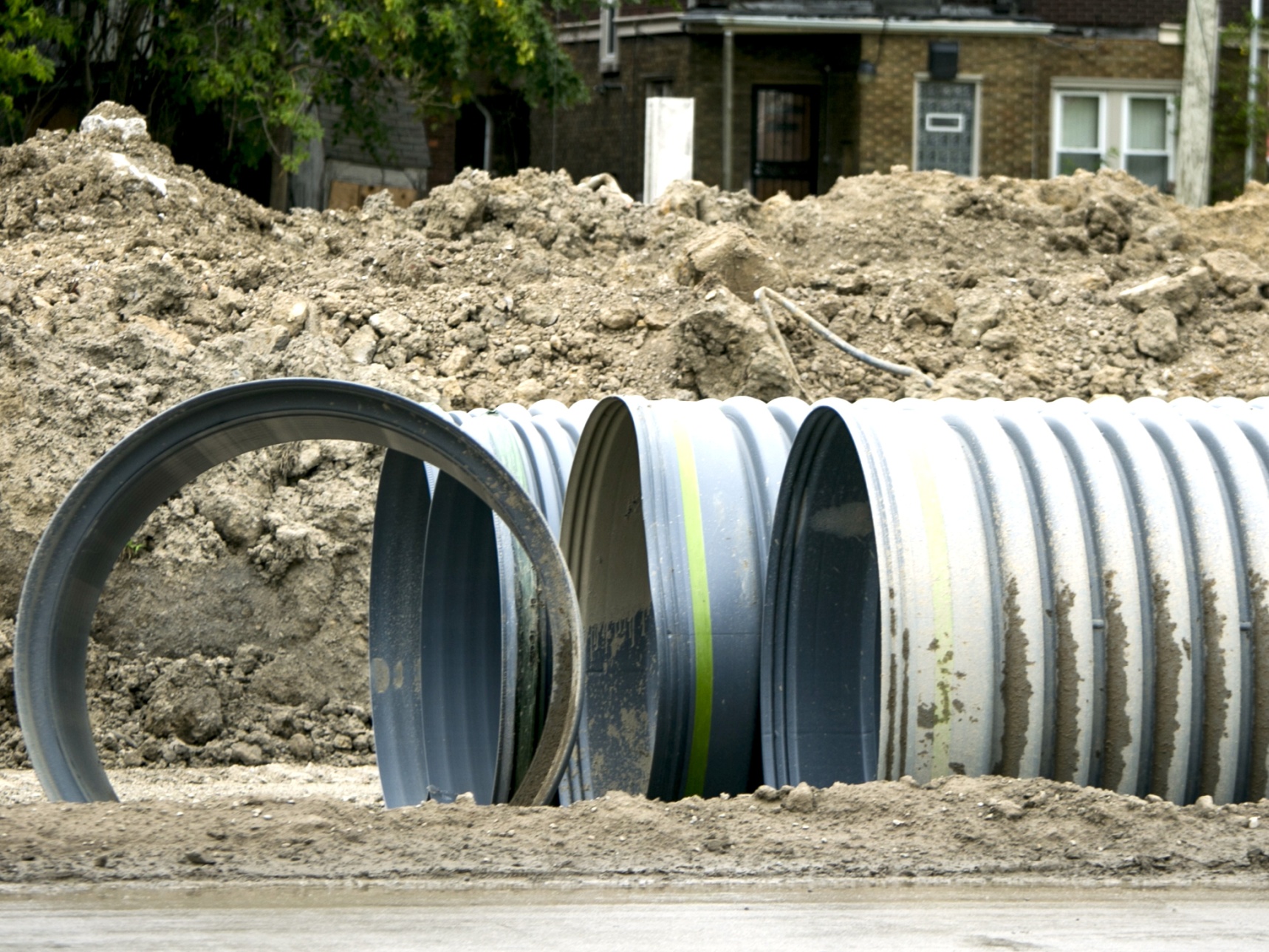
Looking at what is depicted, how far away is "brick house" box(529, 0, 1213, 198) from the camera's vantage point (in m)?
23.5

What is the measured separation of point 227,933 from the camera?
3.79 meters

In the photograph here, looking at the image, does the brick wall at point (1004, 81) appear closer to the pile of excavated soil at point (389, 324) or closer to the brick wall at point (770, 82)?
the brick wall at point (770, 82)

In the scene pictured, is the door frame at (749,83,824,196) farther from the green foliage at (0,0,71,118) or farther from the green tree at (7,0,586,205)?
the green foliage at (0,0,71,118)

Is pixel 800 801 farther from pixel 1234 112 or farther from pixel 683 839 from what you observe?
pixel 1234 112

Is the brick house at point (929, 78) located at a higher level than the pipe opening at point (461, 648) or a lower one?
higher

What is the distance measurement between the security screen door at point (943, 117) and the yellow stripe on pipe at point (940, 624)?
65.0 ft

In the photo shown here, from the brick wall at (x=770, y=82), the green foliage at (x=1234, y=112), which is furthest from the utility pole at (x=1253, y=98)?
the brick wall at (x=770, y=82)

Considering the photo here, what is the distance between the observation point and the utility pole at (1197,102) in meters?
20.4

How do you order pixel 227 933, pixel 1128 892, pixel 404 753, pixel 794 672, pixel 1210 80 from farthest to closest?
1. pixel 1210 80
2. pixel 404 753
3. pixel 794 672
4. pixel 1128 892
5. pixel 227 933

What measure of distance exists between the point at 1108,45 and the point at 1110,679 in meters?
21.1

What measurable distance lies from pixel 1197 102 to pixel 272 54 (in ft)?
40.9

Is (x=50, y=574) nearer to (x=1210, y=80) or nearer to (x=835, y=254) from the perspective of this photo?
(x=835, y=254)

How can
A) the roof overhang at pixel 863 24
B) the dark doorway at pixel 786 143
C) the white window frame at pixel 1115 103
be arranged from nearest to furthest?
the roof overhang at pixel 863 24 → the white window frame at pixel 1115 103 → the dark doorway at pixel 786 143

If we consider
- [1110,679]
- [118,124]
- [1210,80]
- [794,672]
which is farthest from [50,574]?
[1210,80]
